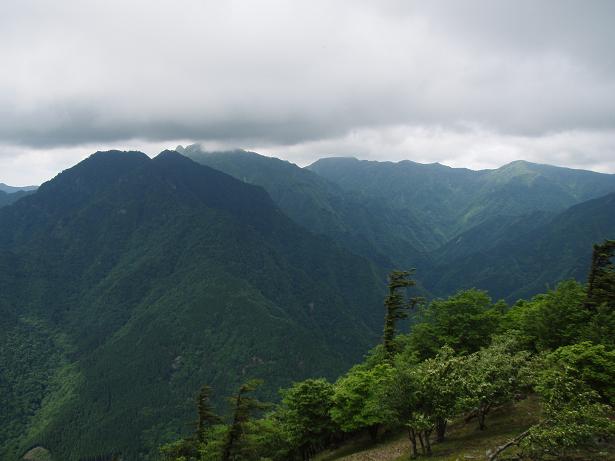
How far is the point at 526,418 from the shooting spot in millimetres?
36969

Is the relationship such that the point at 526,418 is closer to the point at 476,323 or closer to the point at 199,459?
the point at 476,323

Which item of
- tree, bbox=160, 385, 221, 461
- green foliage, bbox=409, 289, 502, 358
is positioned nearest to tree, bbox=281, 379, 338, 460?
tree, bbox=160, 385, 221, 461

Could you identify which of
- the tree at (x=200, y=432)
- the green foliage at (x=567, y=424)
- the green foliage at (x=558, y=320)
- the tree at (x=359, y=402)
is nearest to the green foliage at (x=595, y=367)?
the green foliage at (x=567, y=424)

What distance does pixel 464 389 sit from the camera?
32812mm

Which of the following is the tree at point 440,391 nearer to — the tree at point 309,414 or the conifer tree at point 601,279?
the tree at point 309,414

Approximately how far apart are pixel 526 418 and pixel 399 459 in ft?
36.6

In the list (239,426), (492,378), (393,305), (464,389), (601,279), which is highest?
(601,279)

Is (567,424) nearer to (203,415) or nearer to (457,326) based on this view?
(457,326)

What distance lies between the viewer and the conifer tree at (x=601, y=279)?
4481 cm

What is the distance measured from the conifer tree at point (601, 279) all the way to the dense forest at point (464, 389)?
0.34ft

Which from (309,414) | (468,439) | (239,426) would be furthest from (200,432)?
(468,439)

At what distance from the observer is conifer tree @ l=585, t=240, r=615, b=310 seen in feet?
147

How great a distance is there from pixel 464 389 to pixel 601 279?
24081mm

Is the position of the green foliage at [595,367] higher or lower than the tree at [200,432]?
higher
